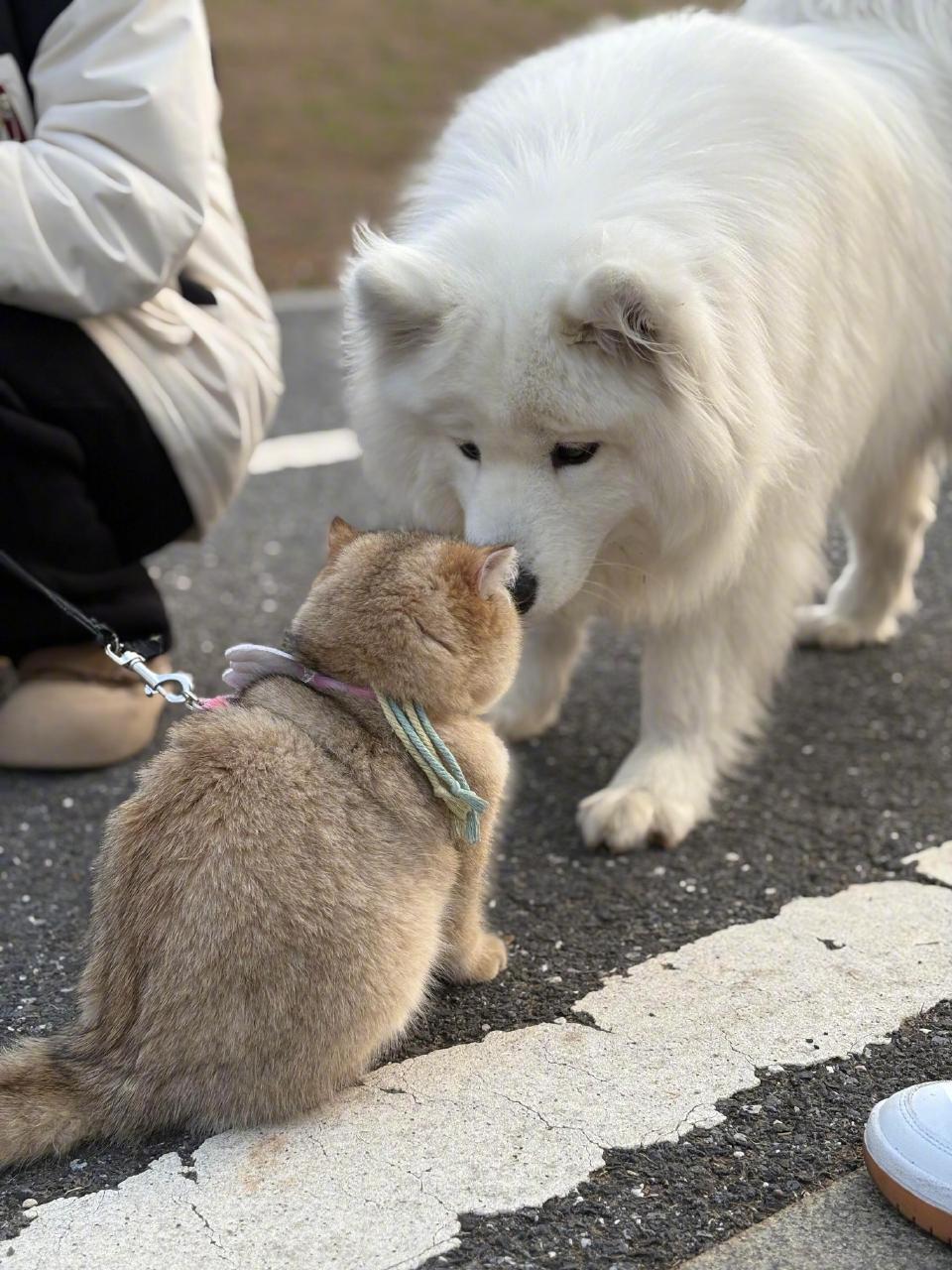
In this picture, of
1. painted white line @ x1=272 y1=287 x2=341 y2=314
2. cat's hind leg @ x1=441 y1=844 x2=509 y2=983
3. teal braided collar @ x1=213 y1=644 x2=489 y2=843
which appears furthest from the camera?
painted white line @ x1=272 y1=287 x2=341 y2=314

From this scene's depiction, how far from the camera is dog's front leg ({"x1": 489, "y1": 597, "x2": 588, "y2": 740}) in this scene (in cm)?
313

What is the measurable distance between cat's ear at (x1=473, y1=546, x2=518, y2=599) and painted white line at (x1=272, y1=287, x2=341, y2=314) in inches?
210

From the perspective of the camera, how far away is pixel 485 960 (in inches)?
88.6

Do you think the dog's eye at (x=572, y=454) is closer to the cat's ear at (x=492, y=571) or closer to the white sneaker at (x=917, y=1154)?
the cat's ear at (x=492, y=571)

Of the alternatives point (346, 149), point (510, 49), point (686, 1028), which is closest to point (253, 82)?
point (346, 149)

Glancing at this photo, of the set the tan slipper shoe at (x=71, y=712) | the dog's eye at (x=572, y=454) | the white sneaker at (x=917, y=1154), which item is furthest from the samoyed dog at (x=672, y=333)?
the white sneaker at (x=917, y=1154)

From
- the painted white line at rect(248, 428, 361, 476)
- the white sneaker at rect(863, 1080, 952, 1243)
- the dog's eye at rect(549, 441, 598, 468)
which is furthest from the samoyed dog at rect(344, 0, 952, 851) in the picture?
the painted white line at rect(248, 428, 361, 476)

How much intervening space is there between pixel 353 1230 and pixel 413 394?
1.42 m

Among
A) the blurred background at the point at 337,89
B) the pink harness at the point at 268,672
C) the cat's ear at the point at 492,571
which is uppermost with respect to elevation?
the cat's ear at the point at 492,571

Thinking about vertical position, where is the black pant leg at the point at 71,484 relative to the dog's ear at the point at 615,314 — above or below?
below

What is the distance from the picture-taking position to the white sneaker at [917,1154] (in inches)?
66.6

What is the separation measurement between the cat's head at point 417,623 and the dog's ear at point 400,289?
585mm

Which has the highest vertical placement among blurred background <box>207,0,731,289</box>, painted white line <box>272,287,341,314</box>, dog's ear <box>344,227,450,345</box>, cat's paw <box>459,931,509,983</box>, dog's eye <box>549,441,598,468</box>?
dog's ear <box>344,227,450,345</box>

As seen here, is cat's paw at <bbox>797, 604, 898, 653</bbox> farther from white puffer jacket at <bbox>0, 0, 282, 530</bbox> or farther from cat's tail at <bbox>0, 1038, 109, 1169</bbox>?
cat's tail at <bbox>0, 1038, 109, 1169</bbox>
